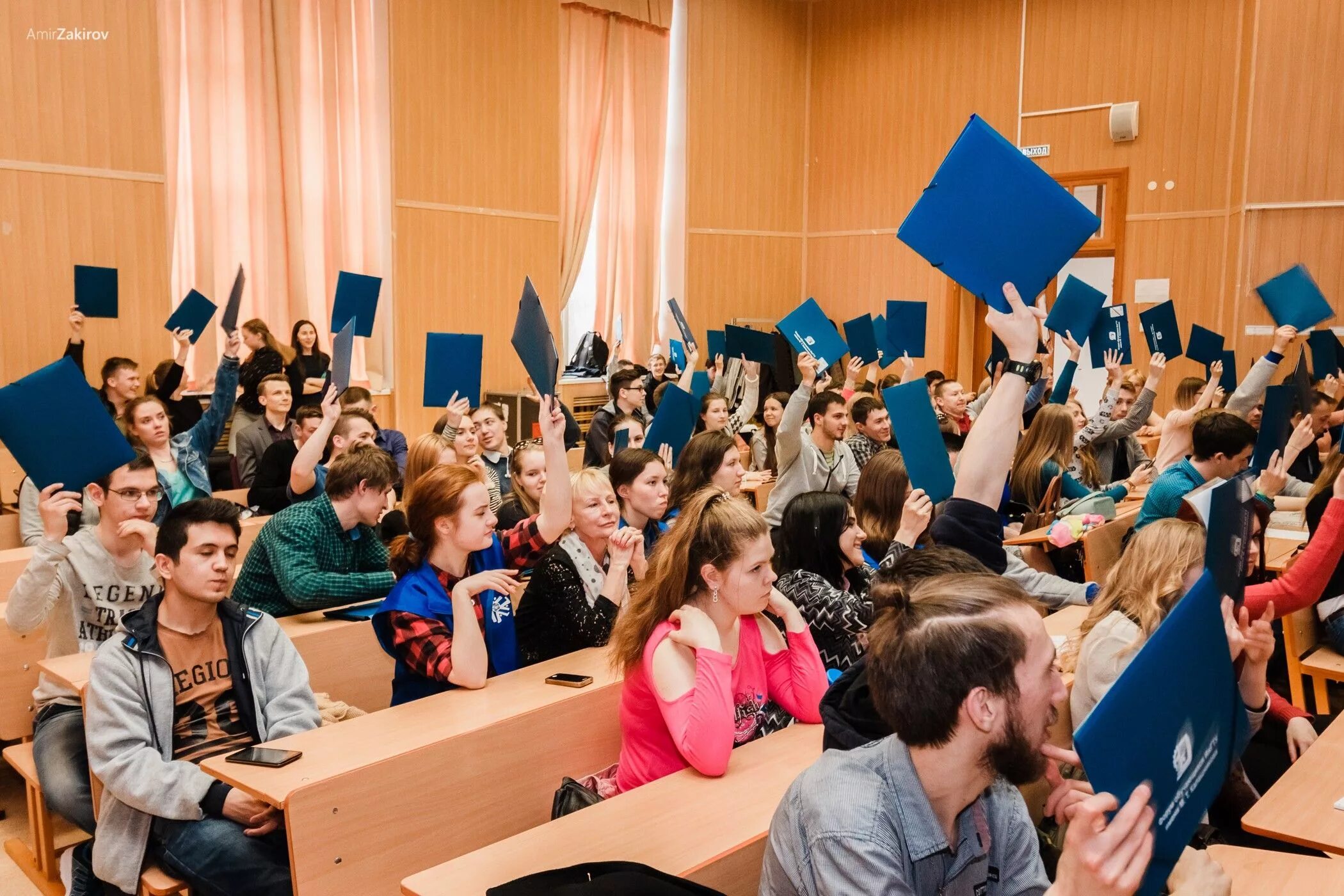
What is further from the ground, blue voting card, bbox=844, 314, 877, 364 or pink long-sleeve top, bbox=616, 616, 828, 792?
blue voting card, bbox=844, 314, 877, 364

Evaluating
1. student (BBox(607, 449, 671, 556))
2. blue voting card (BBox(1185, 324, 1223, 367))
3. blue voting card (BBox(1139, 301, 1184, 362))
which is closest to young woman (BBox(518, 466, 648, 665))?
student (BBox(607, 449, 671, 556))

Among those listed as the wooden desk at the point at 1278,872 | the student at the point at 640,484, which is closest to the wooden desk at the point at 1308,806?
the wooden desk at the point at 1278,872

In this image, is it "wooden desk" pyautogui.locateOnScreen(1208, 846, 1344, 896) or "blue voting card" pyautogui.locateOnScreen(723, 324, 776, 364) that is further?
"blue voting card" pyautogui.locateOnScreen(723, 324, 776, 364)

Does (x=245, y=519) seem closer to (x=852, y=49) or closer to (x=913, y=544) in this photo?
(x=913, y=544)

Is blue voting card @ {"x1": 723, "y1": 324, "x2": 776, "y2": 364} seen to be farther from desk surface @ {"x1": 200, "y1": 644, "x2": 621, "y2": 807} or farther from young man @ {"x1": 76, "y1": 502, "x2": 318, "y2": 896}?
young man @ {"x1": 76, "y1": 502, "x2": 318, "y2": 896}

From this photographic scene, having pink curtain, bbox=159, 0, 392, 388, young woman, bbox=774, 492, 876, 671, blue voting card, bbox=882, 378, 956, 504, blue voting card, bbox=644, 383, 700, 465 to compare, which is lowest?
young woman, bbox=774, 492, 876, 671

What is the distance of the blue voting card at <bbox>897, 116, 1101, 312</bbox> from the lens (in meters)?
2.00

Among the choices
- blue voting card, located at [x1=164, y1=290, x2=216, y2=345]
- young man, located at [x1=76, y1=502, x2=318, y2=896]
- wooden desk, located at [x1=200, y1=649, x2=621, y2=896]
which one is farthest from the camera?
blue voting card, located at [x1=164, y1=290, x2=216, y2=345]

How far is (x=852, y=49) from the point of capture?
42.6 feet

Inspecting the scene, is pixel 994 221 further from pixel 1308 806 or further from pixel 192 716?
pixel 192 716

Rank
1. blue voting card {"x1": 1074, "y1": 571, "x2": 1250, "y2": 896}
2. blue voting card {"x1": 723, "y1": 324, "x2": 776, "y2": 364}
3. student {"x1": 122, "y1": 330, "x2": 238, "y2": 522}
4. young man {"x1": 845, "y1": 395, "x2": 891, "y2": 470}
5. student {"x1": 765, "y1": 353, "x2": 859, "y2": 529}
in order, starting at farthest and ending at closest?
blue voting card {"x1": 723, "y1": 324, "x2": 776, "y2": 364}
young man {"x1": 845, "y1": 395, "x2": 891, "y2": 470}
student {"x1": 765, "y1": 353, "x2": 859, "y2": 529}
student {"x1": 122, "y1": 330, "x2": 238, "y2": 522}
blue voting card {"x1": 1074, "y1": 571, "x2": 1250, "y2": 896}

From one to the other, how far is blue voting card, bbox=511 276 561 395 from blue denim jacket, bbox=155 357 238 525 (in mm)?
2246

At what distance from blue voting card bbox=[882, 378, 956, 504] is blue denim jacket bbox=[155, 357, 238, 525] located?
348 cm

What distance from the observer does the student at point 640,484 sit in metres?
4.02
